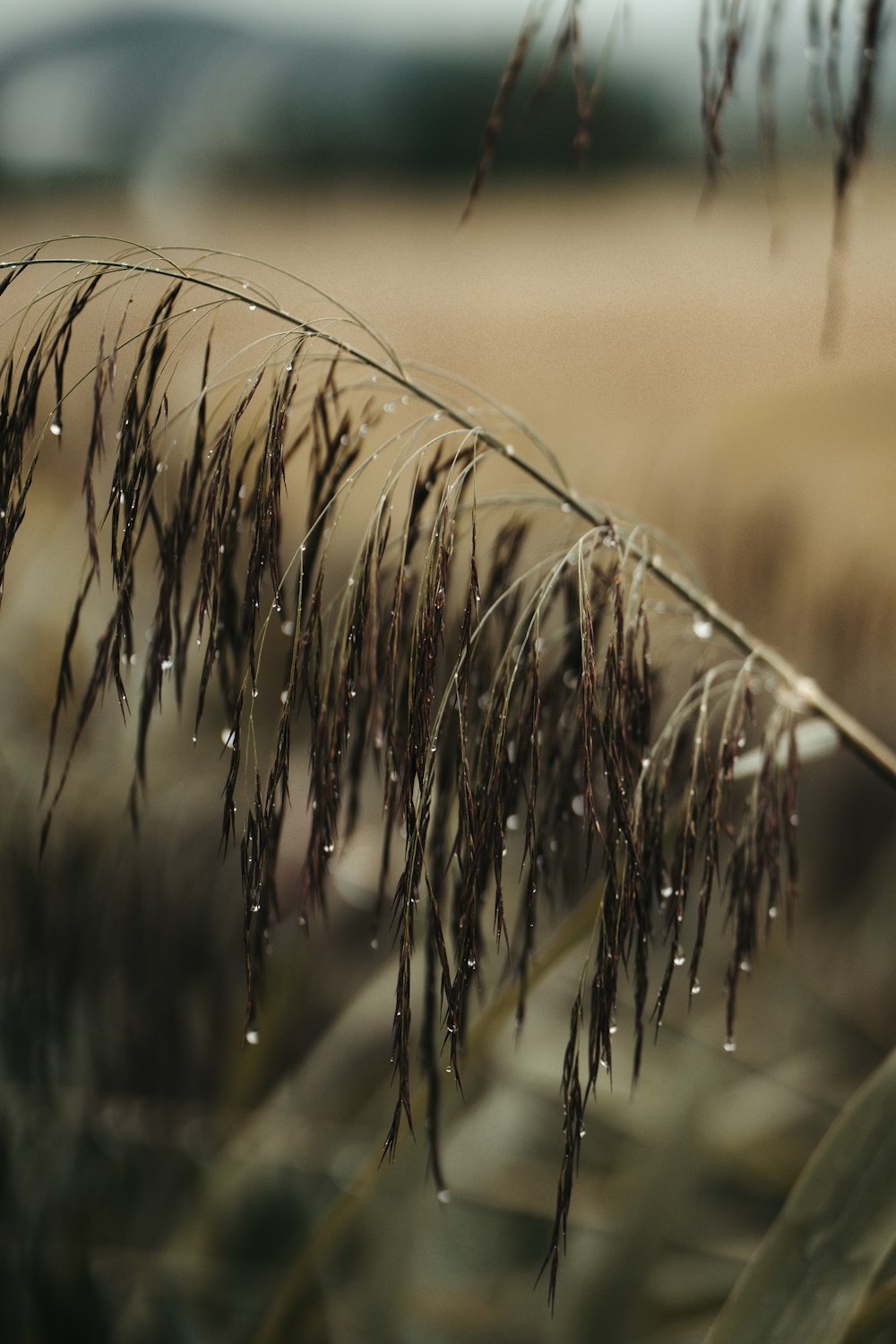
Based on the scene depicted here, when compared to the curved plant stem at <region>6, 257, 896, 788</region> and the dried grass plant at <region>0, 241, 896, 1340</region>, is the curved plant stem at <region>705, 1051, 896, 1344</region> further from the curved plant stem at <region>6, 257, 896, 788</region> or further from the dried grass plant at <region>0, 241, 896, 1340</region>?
the curved plant stem at <region>6, 257, 896, 788</region>

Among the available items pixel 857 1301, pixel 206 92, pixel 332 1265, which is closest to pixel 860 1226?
pixel 857 1301

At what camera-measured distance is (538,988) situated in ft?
3.66

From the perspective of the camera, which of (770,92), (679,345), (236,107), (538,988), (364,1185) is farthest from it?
(236,107)

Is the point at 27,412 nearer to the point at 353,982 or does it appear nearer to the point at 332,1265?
the point at 332,1265

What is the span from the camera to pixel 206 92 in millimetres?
3154

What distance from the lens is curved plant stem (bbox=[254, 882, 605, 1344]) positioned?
44cm

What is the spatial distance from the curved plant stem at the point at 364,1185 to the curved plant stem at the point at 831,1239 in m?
0.12

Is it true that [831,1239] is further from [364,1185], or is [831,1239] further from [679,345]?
[679,345]

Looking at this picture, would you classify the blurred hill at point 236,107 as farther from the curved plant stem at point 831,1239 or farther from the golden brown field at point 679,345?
the curved plant stem at point 831,1239

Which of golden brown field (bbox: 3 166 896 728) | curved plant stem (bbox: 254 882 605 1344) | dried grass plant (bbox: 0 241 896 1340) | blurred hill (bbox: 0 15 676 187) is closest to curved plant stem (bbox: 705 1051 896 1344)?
dried grass plant (bbox: 0 241 896 1340)

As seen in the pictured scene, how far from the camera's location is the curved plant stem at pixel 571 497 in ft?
1.03

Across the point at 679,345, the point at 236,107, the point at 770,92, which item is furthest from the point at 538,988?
the point at 236,107

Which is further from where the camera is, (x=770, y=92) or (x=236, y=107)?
(x=236, y=107)

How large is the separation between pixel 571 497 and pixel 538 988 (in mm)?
846
